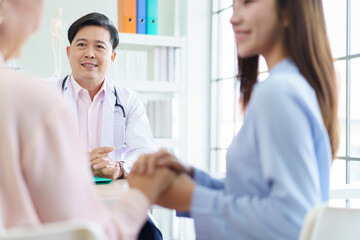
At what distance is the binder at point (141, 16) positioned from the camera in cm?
420

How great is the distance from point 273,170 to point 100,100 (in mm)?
2046

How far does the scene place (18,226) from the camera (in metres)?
0.82

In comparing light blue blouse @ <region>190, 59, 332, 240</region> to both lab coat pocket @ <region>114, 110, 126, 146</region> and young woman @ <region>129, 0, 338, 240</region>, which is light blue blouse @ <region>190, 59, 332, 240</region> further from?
lab coat pocket @ <region>114, 110, 126, 146</region>

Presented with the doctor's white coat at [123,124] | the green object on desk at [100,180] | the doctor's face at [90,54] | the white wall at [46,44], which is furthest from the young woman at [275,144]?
the white wall at [46,44]

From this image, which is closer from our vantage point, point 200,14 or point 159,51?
point 159,51

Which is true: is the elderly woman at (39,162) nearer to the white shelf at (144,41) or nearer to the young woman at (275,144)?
the young woman at (275,144)

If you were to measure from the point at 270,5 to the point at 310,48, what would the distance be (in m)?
0.15

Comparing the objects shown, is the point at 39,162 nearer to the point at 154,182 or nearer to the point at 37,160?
the point at 37,160

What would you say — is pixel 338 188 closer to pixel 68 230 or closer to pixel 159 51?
pixel 68 230

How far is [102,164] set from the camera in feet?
7.16

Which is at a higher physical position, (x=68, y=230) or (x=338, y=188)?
(x=68, y=230)

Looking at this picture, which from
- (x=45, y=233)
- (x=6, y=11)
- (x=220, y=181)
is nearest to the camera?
(x=45, y=233)

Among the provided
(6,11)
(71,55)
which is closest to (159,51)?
(71,55)

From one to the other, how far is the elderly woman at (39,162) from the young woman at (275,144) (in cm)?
30
